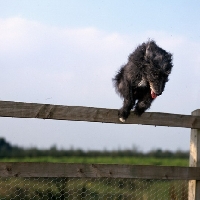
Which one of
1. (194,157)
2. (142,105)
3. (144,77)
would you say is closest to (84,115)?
(142,105)

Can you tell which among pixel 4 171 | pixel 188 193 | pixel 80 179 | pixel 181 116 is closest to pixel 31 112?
pixel 4 171

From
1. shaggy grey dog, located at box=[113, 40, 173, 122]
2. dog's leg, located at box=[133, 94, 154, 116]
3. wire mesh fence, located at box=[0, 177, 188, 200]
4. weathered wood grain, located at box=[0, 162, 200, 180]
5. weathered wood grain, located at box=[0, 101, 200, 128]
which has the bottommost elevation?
wire mesh fence, located at box=[0, 177, 188, 200]

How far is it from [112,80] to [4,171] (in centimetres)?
183

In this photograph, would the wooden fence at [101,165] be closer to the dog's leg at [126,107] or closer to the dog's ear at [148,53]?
the dog's leg at [126,107]

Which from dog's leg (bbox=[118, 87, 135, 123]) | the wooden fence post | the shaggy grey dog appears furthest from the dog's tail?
the wooden fence post

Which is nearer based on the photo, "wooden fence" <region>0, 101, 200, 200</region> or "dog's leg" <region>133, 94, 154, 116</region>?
"wooden fence" <region>0, 101, 200, 200</region>

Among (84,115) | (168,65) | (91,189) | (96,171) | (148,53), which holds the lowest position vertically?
(91,189)

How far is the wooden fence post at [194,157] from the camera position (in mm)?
4855

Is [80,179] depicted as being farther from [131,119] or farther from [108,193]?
[131,119]

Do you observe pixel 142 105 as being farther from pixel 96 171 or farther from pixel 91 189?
pixel 91 189

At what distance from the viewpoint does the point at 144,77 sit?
459 centimetres

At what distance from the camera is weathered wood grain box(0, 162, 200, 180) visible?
388 cm

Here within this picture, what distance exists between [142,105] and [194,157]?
0.86 m

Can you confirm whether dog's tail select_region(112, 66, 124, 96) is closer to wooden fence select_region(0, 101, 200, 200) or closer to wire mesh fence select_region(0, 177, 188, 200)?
wooden fence select_region(0, 101, 200, 200)
